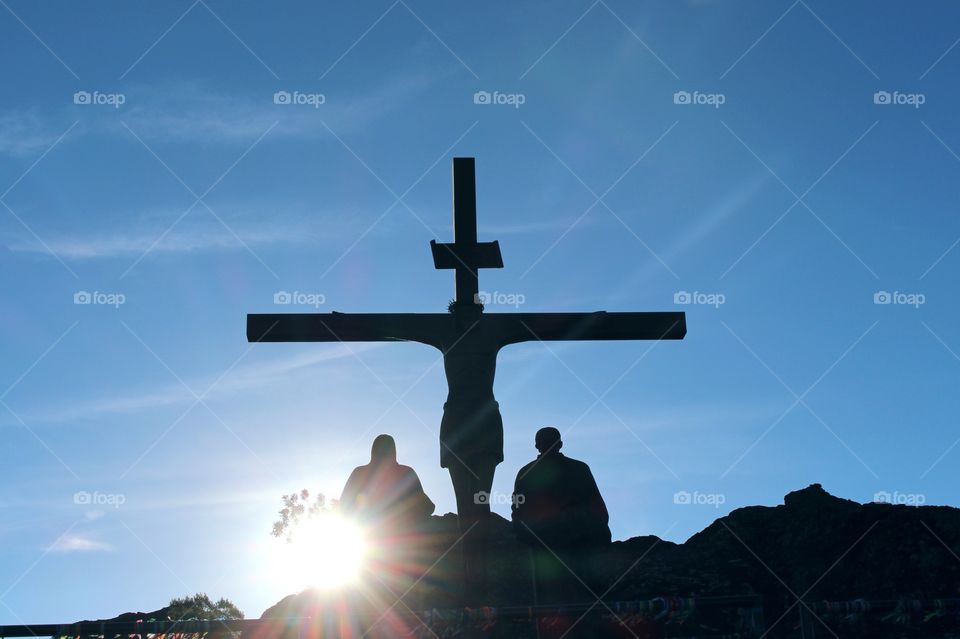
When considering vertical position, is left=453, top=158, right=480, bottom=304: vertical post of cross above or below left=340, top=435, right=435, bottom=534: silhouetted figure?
above

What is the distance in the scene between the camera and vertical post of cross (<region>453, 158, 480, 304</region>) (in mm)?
12328

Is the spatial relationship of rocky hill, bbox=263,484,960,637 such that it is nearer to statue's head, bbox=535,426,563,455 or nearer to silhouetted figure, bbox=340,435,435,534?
silhouetted figure, bbox=340,435,435,534

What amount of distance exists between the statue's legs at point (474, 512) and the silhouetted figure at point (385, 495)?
1.52ft

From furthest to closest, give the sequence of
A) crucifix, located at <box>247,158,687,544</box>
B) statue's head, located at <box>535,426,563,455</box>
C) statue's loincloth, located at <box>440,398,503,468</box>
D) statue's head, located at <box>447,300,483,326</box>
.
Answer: statue's head, located at <box>447,300,483,326</box> < crucifix, located at <box>247,158,687,544</box> < statue's loincloth, located at <box>440,398,503,468</box> < statue's head, located at <box>535,426,563,455</box>

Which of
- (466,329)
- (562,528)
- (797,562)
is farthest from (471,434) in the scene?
(797,562)

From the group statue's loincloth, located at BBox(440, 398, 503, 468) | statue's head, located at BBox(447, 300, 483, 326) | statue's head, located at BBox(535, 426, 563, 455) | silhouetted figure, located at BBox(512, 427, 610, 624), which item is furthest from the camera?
statue's head, located at BBox(447, 300, 483, 326)

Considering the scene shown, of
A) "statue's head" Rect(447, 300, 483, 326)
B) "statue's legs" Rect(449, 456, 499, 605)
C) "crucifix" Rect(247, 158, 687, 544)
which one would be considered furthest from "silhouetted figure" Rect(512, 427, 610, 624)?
"statue's head" Rect(447, 300, 483, 326)

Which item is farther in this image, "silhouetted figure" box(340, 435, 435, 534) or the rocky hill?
the rocky hill

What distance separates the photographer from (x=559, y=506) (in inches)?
388

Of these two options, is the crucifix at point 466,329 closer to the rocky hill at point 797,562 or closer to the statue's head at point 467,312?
the statue's head at point 467,312

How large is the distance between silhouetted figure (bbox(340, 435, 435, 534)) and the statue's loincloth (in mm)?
578

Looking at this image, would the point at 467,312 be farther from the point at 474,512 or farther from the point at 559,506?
the point at 559,506

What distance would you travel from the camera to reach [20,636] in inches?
336

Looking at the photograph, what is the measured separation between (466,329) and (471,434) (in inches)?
56.3
